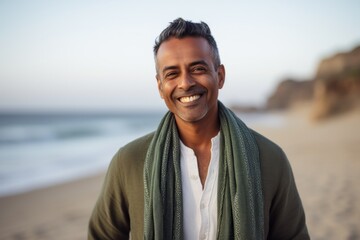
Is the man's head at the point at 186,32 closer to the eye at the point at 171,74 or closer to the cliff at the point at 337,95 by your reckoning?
the eye at the point at 171,74

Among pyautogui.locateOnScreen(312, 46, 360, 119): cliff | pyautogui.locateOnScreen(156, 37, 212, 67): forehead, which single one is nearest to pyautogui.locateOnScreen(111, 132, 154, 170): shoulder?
pyautogui.locateOnScreen(156, 37, 212, 67): forehead

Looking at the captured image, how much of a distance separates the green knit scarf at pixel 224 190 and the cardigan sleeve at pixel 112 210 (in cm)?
17

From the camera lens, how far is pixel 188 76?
1768 mm

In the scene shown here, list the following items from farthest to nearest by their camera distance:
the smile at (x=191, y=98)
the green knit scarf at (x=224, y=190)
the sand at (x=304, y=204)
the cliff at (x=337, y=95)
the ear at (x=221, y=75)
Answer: the cliff at (x=337, y=95) → the sand at (x=304, y=204) → the ear at (x=221, y=75) → the smile at (x=191, y=98) → the green knit scarf at (x=224, y=190)

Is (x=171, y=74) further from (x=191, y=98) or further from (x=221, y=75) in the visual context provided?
(x=221, y=75)

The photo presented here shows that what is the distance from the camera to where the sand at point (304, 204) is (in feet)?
15.0

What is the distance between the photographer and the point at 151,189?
5.73ft

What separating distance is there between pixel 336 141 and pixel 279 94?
250 feet

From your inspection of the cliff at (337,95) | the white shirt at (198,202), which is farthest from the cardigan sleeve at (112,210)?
the cliff at (337,95)

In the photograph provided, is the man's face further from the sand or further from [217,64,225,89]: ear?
the sand

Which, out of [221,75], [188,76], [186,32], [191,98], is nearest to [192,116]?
[191,98]

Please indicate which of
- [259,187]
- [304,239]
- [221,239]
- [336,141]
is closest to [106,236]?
[221,239]

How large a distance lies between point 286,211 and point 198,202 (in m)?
0.46

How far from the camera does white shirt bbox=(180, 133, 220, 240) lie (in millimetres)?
1740
